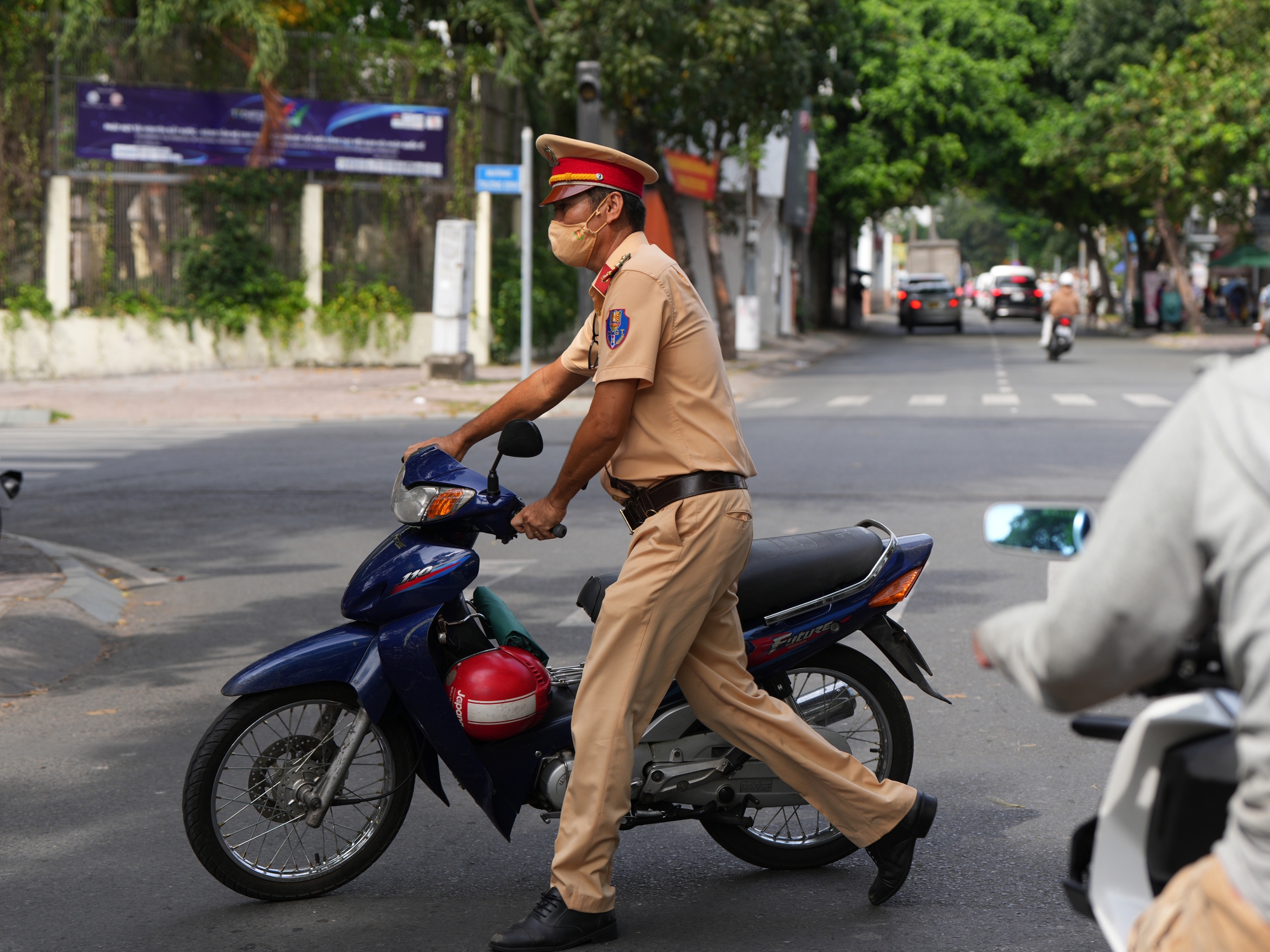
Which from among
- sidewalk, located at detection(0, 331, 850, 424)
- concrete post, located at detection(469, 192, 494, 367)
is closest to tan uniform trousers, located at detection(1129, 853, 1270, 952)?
sidewalk, located at detection(0, 331, 850, 424)

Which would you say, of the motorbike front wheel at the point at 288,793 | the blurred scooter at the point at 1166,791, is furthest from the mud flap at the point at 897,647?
the blurred scooter at the point at 1166,791

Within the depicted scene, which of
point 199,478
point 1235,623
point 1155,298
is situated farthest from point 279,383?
point 1155,298

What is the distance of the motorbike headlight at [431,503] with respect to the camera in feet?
11.6

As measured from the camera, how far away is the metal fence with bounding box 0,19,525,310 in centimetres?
2228

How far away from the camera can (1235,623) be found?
150cm

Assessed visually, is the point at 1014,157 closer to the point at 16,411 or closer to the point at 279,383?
the point at 279,383

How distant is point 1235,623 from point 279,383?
70.2 ft

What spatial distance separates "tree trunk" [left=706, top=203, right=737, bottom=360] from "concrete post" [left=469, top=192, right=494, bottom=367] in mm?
4765

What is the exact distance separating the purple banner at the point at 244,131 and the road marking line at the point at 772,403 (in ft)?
26.6

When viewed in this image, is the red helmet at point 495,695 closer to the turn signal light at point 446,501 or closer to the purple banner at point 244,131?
the turn signal light at point 446,501

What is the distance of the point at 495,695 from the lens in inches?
143

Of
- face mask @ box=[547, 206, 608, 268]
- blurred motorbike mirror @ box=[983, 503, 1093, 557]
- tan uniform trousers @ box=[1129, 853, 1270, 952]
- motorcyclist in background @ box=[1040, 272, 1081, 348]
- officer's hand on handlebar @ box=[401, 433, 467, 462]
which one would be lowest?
tan uniform trousers @ box=[1129, 853, 1270, 952]

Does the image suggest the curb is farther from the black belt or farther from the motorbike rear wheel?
the black belt

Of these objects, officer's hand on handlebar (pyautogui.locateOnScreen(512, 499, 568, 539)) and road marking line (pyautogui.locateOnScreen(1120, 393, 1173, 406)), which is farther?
road marking line (pyautogui.locateOnScreen(1120, 393, 1173, 406))
